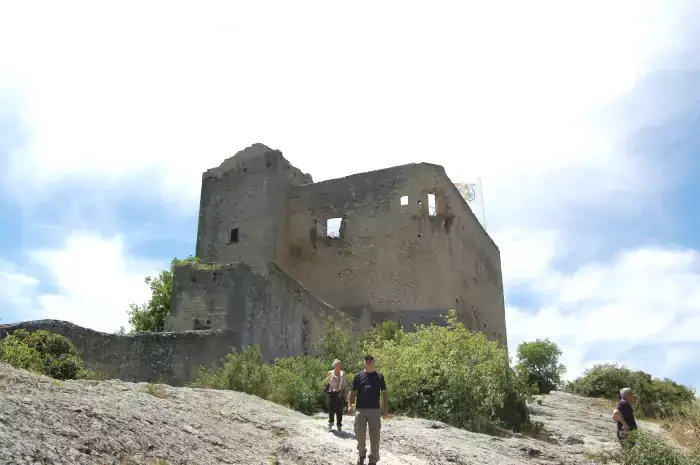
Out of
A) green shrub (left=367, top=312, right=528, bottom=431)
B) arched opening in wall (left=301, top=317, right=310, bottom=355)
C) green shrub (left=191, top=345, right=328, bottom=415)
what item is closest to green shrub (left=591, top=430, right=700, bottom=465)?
green shrub (left=367, top=312, right=528, bottom=431)

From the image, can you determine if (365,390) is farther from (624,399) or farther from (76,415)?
(624,399)

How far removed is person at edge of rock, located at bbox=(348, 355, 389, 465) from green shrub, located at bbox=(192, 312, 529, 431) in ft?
13.7

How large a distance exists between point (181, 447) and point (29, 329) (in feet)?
27.1

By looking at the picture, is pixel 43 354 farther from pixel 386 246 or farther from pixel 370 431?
pixel 386 246

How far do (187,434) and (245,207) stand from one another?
914 inches

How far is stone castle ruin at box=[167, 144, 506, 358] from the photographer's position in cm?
2895

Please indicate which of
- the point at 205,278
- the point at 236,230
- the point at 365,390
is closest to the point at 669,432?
the point at 365,390

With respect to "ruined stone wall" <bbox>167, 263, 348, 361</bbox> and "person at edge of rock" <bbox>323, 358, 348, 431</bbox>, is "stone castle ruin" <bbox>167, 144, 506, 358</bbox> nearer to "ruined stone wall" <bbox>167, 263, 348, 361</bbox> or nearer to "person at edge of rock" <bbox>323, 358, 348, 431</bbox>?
"ruined stone wall" <bbox>167, 263, 348, 361</bbox>

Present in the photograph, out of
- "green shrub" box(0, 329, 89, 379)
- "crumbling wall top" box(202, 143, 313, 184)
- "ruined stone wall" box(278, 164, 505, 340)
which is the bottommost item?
"green shrub" box(0, 329, 89, 379)

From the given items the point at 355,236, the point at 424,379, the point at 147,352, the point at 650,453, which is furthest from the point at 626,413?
the point at 355,236

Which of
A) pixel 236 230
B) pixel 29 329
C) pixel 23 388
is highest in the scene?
pixel 236 230

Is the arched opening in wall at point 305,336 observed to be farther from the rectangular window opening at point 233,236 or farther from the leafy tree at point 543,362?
the leafy tree at point 543,362

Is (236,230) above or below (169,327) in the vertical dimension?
above

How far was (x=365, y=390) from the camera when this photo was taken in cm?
930
